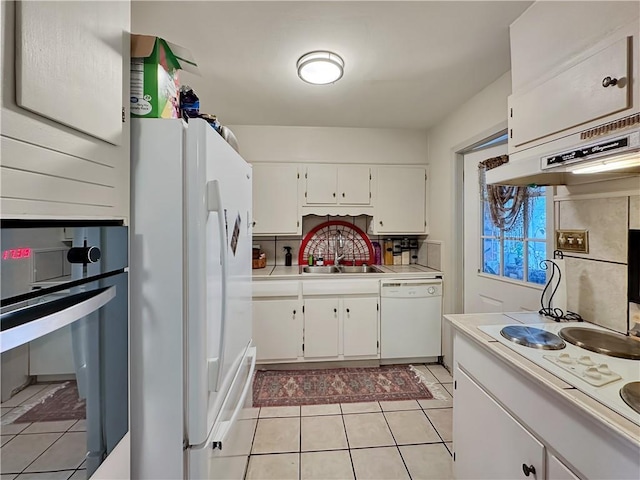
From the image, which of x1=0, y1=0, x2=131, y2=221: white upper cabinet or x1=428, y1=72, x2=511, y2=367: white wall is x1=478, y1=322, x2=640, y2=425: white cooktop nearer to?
x1=0, y1=0, x2=131, y2=221: white upper cabinet

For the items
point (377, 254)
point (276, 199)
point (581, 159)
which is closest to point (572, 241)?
point (581, 159)

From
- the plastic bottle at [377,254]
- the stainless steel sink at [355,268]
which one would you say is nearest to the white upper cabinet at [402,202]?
the plastic bottle at [377,254]

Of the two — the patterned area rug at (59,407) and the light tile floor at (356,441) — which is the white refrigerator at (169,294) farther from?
the light tile floor at (356,441)

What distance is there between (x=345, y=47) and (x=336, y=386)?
8.10 feet

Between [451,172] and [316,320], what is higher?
[451,172]

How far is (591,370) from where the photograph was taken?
0.90 m

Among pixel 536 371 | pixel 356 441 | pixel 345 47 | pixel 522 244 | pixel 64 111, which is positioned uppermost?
pixel 345 47

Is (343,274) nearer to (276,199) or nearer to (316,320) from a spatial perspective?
(316,320)

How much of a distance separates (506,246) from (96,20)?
7.99 ft

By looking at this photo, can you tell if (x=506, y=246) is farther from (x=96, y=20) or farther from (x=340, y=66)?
(x=96, y=20)

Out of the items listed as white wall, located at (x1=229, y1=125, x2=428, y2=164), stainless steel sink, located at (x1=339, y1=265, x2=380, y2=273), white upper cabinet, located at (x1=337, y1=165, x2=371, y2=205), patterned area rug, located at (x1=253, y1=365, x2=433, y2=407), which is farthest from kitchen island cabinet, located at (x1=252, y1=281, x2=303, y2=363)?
white wall, located at (x1=229, y1=125, x2=428, y2=164)

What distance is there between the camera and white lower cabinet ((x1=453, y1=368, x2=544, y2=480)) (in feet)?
3.15

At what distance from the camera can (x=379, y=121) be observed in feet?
9.30

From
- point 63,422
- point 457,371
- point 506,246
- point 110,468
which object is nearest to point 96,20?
point 63,422
